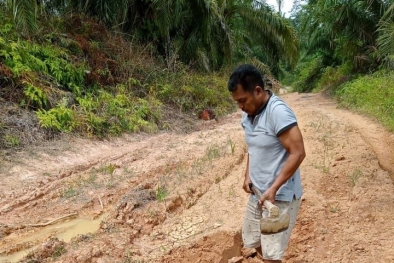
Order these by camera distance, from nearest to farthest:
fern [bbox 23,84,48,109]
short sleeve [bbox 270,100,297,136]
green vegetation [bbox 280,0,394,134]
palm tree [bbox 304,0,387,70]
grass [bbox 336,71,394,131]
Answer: short sleeve [bbox 270,100,297,136] → fern [bbox 23,84,48,109] → grass [bbox 336,71,394,131] → green vegetation [bbox 280,0,394,134] → palm tree [bbox 304,0,387,70]

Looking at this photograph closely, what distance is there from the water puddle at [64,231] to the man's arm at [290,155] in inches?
94.9

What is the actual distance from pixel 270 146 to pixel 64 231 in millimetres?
2704

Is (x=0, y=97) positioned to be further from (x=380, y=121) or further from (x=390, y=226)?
(x=380, y=121)

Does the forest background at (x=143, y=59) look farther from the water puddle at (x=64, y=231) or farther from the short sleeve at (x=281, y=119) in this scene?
the short sleeve at (x=281, y=119)

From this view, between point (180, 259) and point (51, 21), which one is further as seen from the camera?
point (51, 21)

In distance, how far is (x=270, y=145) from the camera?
7.29ft

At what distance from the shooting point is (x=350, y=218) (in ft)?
12.5

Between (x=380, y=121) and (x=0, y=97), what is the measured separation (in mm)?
7612

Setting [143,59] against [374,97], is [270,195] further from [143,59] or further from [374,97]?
[374,97]

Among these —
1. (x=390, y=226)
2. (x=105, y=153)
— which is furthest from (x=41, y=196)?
(x=390, y=226)

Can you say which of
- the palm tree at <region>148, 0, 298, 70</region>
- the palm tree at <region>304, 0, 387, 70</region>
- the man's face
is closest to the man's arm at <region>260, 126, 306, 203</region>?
the man's face

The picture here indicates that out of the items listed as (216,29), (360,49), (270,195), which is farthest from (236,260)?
(360,49)

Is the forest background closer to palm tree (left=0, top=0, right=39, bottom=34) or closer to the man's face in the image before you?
palm tree (left=0, top=0, right=39, bottom=34)

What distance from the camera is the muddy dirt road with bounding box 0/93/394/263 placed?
136 inches
